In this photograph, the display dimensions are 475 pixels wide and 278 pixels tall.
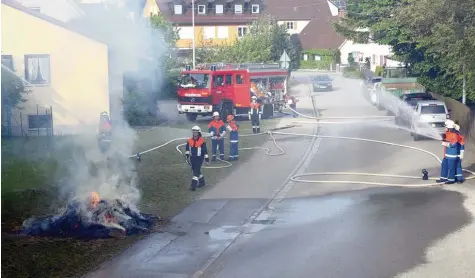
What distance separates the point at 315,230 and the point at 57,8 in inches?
501

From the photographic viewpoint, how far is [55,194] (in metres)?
15.4

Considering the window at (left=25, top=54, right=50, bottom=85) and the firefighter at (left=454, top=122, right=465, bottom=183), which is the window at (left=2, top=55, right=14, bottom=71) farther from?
the firefighter at (left=454, top=122, right=465, bottom=183)

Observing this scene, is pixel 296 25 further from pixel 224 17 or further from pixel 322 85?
pixel 322 85

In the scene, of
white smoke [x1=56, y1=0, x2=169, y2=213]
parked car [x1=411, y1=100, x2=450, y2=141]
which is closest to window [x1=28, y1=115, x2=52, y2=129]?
white smoke [x1=56, y1=0, x2=169, y2=213]

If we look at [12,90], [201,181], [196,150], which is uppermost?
[12,90]

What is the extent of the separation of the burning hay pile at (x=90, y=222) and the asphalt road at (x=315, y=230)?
2.19 feet

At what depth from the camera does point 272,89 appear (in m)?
34.5

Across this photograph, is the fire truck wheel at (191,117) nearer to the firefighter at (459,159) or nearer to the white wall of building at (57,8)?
the white wall of building at (57,8)

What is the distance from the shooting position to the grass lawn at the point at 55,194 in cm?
1068

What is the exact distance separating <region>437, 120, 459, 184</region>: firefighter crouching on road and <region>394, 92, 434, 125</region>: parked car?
30.2ft

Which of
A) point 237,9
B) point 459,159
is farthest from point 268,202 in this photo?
point 237,9

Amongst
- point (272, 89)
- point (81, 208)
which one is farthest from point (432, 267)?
point (272, 89)

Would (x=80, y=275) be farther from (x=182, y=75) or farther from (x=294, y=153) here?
(x=182, y=75)

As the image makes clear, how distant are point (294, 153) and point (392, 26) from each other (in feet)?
46.7
